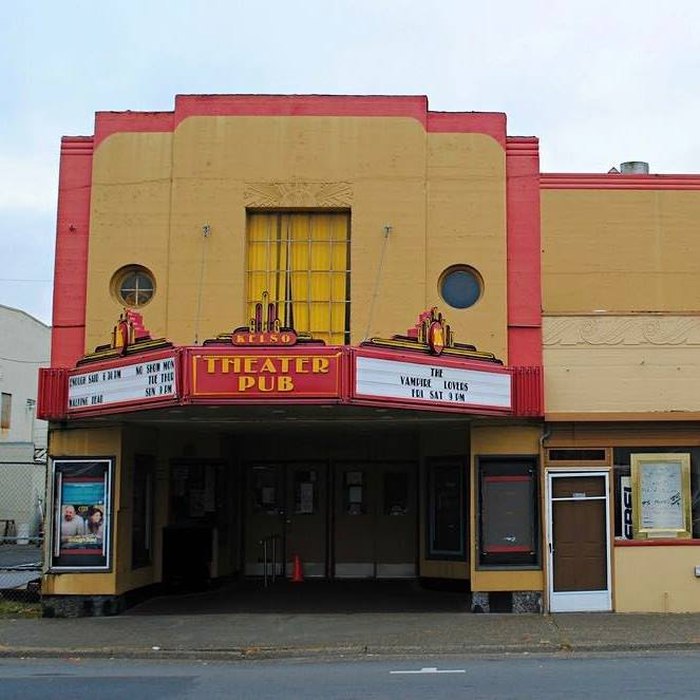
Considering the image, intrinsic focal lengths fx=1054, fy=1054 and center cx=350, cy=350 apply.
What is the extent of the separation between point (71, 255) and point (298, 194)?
3.74 metres

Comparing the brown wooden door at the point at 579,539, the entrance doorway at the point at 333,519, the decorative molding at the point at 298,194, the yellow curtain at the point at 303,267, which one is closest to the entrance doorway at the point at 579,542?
the brown wooden door at the point at 579,539

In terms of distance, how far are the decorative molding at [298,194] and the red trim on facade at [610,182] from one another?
3.26 metres

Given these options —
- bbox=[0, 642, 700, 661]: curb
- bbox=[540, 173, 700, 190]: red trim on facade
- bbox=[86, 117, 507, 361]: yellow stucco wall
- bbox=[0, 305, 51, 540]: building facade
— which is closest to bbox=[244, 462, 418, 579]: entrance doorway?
bbox=[86, 117, 507, 361]: yellow stucco wall

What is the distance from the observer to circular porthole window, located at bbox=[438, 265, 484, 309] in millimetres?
16469

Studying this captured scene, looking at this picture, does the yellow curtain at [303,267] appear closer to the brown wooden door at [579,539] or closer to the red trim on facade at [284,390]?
the red trim on facade at [284,390]

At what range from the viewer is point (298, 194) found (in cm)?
1659

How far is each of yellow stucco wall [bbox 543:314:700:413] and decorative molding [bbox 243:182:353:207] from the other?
4038 millimetres

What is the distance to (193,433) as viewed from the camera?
Result: 63.1 feet

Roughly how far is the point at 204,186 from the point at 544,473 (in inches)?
272

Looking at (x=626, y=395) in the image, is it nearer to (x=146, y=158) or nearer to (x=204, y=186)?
(x=204, y=186)

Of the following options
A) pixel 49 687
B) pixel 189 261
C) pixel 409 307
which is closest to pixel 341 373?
pixel 409 307

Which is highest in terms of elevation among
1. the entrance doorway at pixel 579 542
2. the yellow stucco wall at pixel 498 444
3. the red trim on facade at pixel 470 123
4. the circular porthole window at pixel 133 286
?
the red trim on facade at pixel 470 123

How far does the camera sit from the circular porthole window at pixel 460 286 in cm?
1647

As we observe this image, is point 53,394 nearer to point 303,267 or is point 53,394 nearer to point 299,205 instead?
point 303,267
